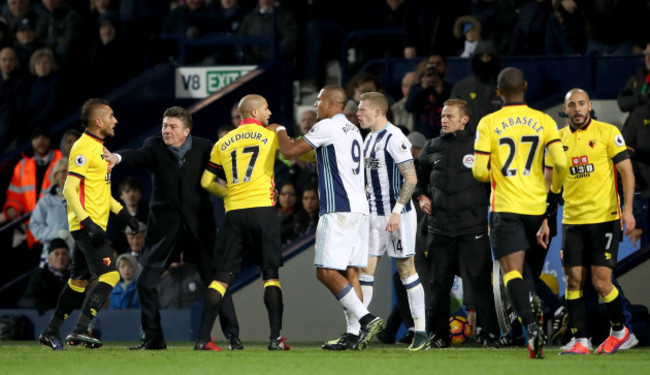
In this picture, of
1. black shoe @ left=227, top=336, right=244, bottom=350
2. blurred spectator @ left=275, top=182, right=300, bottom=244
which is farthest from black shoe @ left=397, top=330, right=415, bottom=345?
blurred spectator @ left=275, top=182, right=300, bottom=244

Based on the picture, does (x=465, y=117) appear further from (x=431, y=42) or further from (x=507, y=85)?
(x=431, y=42)

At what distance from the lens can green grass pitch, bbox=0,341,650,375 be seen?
9.30 m

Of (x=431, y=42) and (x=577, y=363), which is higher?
(x=431, y=42)

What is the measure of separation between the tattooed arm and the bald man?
0.26 metres

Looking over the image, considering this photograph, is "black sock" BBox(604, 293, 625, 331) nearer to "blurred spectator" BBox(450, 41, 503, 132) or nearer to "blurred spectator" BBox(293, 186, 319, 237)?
"blurred spectator" BBox(450, 41, 503, 132)

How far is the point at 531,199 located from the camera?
412 inches

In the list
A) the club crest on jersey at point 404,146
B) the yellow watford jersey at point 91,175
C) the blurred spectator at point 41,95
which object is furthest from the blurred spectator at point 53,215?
the club crest on jersey at point 404,146

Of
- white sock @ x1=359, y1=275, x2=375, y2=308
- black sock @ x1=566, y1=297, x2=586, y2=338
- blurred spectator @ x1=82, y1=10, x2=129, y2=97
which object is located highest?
blurred spectator @ x1=82, y1=10, x2=129, y2=97

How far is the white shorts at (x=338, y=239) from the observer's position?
437 inches

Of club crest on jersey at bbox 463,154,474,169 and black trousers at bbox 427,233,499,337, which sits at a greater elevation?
club crest on jersey at bbox 463,154,474,169

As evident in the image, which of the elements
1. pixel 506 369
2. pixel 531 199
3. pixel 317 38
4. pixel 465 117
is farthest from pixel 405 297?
pixel 317 38

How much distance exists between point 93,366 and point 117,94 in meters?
9.02

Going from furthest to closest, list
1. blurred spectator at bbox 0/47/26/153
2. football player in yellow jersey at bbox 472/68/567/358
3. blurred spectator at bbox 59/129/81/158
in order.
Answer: blurred spectator at bbox 0/47/26/153 → blurred spectator at bbox 59/129/81/158 → football player in yellow jersey at bbox 472/68/567/358

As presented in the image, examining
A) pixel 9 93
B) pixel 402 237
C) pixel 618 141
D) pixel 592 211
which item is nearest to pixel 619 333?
pixel 592 211
